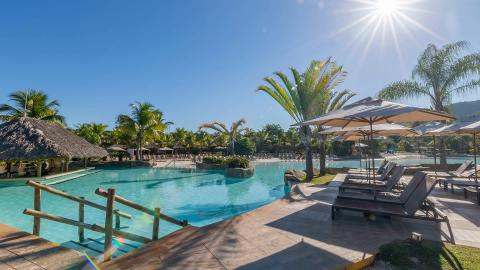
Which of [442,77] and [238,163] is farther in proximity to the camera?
[238,163]

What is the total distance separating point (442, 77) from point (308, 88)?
1070cm

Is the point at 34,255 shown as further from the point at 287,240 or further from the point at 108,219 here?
the point at 287,240

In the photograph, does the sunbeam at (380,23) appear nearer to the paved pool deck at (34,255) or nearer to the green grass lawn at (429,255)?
the green grass lawn at (429,255)

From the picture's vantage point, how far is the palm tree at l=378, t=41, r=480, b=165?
14.7 metres

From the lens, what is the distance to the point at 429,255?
10.3 ft

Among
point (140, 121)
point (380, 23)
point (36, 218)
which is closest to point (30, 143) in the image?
point (36, 218)

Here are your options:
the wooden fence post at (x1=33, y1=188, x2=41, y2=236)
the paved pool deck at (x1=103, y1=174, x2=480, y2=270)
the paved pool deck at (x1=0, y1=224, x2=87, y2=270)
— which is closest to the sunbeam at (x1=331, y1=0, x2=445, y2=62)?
the paved pool deck at (x1=103, y1=174, x2=480, y2=270)

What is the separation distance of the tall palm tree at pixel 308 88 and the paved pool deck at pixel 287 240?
7014mm

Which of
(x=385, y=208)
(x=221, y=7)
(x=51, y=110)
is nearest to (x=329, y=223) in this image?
(x=385, y=208)

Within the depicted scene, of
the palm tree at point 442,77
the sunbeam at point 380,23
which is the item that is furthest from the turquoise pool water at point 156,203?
the palm tree at point 442,77

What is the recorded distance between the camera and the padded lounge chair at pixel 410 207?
13.3ft

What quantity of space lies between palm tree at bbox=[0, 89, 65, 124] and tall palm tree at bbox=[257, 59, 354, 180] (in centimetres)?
2502

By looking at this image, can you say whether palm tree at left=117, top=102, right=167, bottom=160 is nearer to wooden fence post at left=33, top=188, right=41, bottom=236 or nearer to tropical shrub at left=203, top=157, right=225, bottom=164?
tropical shrub at left=203, top=157, right=225, bottom=164

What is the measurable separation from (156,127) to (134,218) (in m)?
23.2
